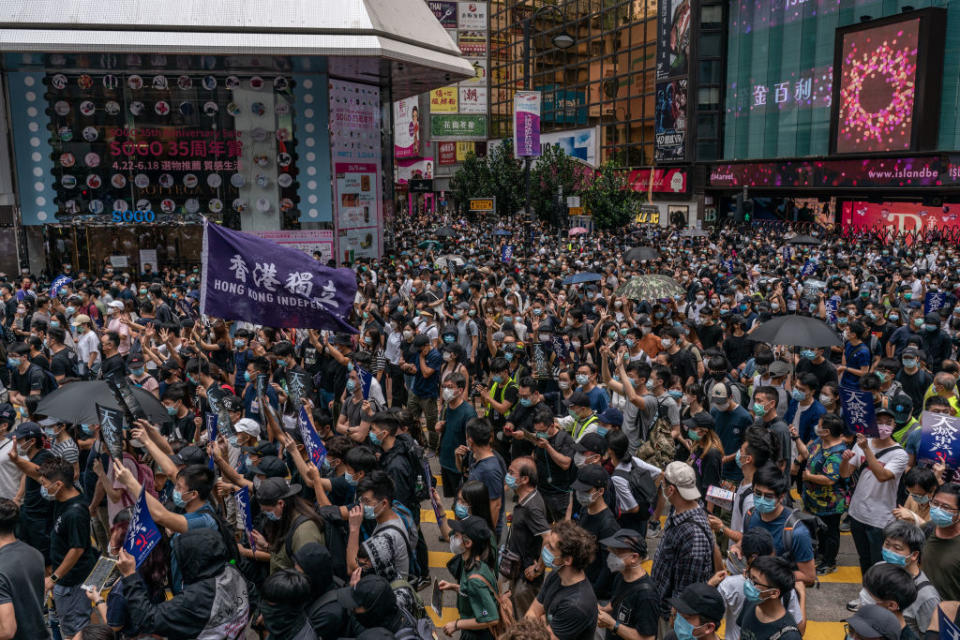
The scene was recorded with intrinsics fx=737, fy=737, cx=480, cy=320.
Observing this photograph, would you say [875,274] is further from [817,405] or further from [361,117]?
[361,117]

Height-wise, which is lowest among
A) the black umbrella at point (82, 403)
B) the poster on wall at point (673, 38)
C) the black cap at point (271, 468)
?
the black cap at point (271, 468)

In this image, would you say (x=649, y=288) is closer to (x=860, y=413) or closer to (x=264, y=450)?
(x=860, y=413)

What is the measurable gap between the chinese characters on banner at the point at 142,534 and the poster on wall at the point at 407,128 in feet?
199

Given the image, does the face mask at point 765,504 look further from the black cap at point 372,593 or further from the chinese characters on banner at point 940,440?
the black cap at point 372,593

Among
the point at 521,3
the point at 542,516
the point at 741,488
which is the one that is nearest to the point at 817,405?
the point at 741,488

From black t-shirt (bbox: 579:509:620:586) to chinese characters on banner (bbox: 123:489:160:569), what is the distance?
2.63m

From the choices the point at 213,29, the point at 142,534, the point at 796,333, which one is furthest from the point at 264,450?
the point at 213,29

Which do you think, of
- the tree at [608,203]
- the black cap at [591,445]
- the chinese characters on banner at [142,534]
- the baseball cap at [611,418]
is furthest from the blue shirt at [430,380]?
the tree at [608,203]

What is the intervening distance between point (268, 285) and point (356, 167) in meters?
18.2

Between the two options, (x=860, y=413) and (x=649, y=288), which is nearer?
(x=860, y=413)

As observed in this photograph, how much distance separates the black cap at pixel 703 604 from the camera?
3705mm

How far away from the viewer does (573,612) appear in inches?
157

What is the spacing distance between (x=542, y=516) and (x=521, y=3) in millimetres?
65119

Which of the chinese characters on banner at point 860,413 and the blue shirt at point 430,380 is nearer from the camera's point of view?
the chinese characters on banner at point 860,413
